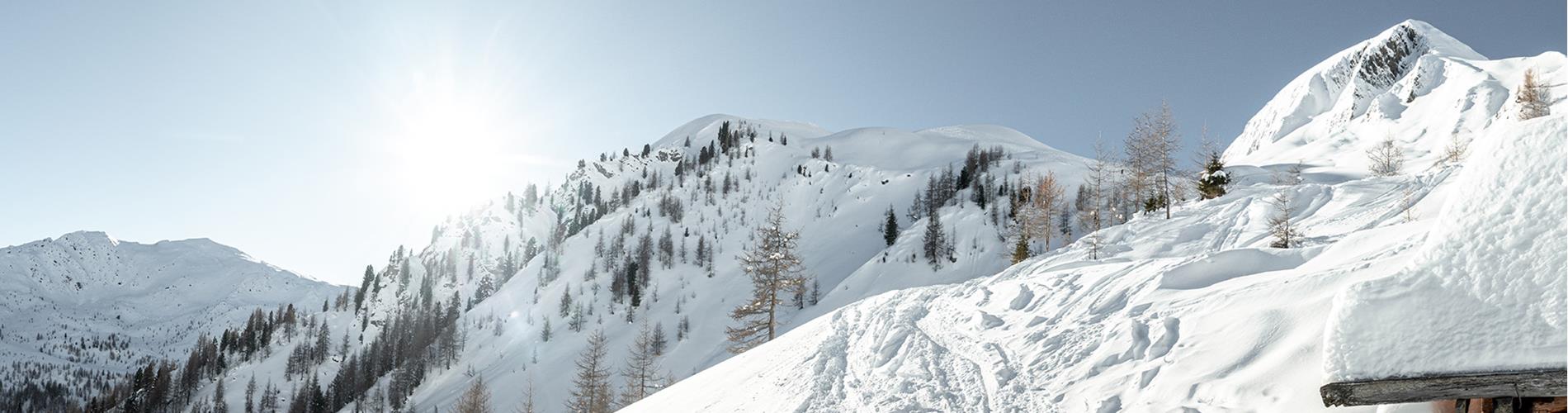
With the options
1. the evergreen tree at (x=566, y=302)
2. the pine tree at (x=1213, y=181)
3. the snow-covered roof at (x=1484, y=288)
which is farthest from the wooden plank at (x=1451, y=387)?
the evergreen tree at (x=566, y=302)

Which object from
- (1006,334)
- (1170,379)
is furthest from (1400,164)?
(1170,379)

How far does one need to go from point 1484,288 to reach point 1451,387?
61 cm

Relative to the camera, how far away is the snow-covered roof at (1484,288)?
325 centimetres

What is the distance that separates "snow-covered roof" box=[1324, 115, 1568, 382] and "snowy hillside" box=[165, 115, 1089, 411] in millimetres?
56436

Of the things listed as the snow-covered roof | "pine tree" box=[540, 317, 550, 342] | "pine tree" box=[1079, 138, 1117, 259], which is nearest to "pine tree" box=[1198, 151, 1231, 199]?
"pine tree" box=[1079, 138, 1117, 259]

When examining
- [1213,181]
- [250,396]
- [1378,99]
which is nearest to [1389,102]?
[1378,99]

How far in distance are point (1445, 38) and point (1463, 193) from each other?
176618 millimetres

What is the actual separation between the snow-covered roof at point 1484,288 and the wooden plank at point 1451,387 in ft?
0.16

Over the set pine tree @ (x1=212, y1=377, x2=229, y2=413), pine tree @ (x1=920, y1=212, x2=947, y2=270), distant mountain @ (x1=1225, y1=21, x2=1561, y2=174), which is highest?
distant mountain @ (x1=1225, y1=21, x2=1561, y2=174)

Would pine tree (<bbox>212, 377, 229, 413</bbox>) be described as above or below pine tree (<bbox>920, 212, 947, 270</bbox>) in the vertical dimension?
below

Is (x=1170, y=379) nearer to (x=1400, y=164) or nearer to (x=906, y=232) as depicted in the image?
(x=1400, y=164)

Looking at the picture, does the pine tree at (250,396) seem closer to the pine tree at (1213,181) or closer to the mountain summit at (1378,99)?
the pine tree at (1213,181)

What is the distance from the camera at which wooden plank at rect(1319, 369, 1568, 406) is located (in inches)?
130

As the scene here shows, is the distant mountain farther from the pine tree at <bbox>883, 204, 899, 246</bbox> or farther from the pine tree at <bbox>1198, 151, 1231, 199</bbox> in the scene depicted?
the pine tree at <bbox>883, 204, 899, 246</bbox>
